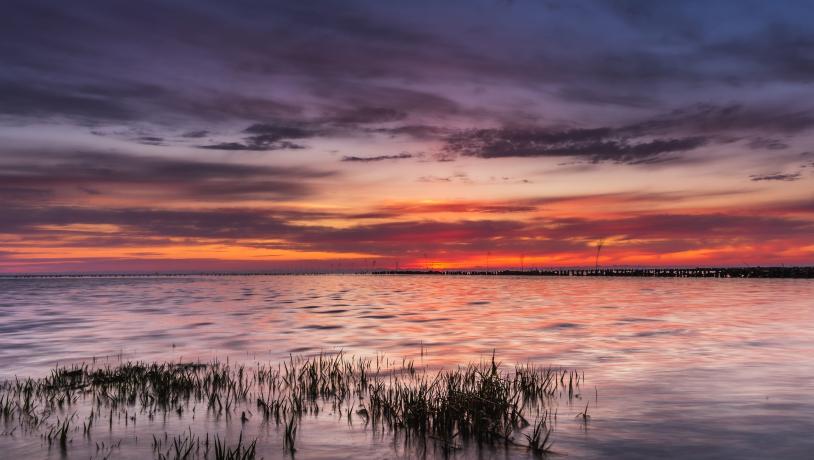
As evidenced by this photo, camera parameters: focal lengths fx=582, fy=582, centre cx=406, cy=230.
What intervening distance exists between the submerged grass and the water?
0.49 m

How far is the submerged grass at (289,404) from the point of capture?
1070cm

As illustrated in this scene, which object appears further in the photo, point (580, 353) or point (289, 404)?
point (580, 353)

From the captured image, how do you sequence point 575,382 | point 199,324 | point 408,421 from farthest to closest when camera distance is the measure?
1. point 199,324
2. point 575,382
3. point 408,421

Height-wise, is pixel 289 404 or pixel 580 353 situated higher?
pixel 289 404

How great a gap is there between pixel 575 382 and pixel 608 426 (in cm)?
520

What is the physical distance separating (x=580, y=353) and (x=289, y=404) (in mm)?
14000

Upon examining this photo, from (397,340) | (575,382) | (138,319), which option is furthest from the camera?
(138,319)

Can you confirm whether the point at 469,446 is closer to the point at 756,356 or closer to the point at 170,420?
the point at 170,420

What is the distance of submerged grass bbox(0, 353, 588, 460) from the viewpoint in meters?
10.7

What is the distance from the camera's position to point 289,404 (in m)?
13.8

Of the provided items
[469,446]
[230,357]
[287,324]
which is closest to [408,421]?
[469,446]

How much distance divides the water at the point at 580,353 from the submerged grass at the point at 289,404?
49cm

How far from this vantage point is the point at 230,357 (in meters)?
23.1

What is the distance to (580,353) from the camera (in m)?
23.7
